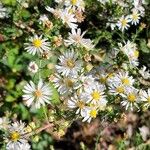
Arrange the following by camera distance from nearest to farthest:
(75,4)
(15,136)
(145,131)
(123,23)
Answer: (15,136)
(75,4)
(123,23)
(145,131)

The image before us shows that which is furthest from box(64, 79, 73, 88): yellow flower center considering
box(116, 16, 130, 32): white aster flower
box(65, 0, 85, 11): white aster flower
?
box(116, 16, 130, 32): white aster flower

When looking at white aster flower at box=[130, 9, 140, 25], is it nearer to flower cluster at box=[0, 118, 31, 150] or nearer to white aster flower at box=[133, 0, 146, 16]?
white aster flower at box=[133, 0, 146, 16]

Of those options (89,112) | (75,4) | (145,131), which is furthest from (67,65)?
(145,131)

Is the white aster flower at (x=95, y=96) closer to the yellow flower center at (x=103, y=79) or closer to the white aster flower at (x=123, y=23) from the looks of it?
the yellow flower center at (x=103, y=79)

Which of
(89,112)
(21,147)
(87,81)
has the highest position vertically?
(87,81)

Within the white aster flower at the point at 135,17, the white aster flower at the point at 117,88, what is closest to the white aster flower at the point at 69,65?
the white aster flower at the point at 117,88

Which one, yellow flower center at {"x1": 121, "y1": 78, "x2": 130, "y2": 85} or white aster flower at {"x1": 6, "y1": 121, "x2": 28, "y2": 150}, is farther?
yellow flower center at {"x1": 121, "y1": 78, "x2": 130, "y2": 85}

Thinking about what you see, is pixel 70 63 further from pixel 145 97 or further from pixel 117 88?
pixel 145 97
